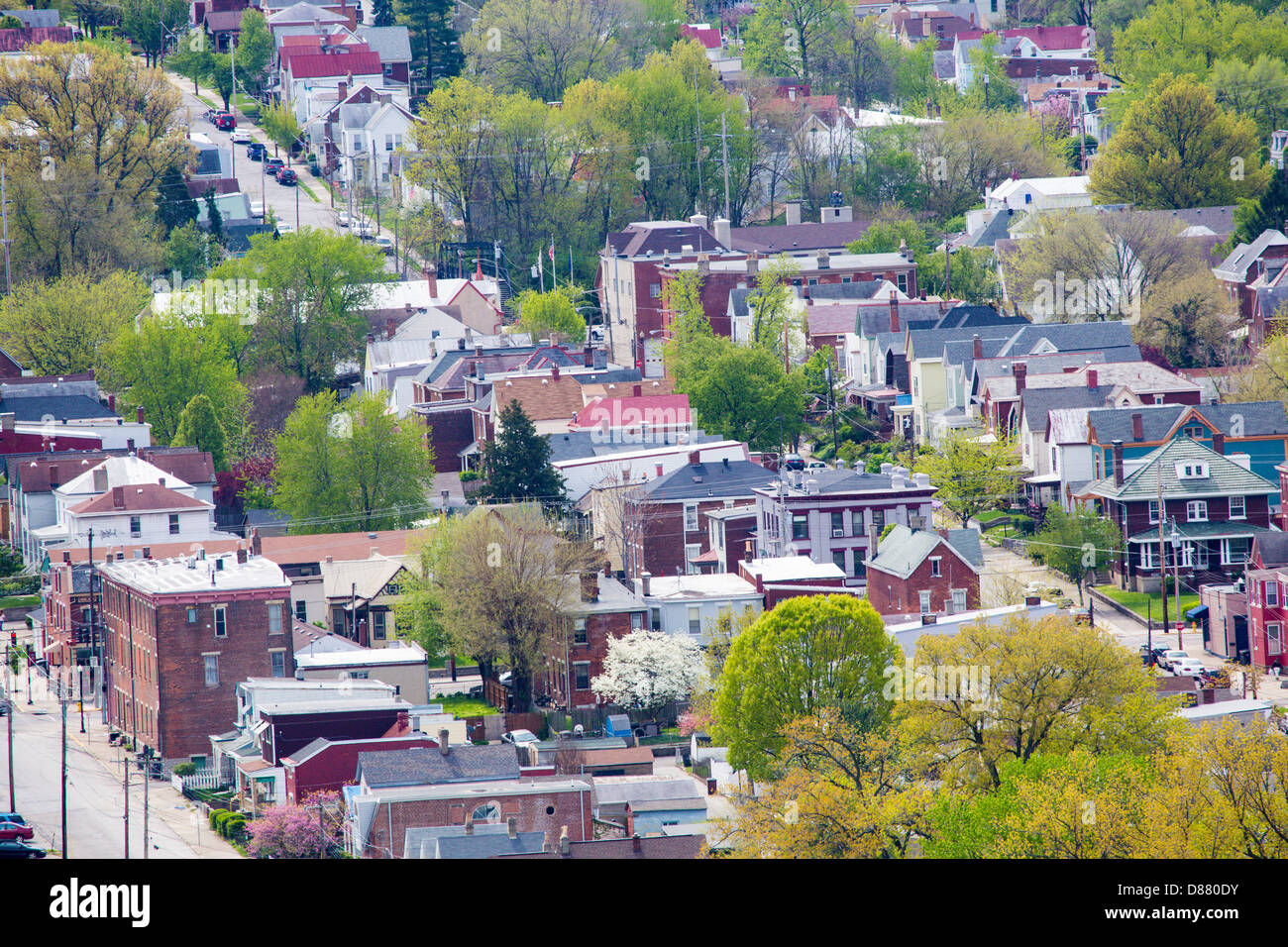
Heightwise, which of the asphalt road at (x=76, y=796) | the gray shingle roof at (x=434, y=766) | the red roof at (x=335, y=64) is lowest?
the asphalt road at (x=76, y=796)

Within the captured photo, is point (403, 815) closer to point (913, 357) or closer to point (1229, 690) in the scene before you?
point (1229, 690)

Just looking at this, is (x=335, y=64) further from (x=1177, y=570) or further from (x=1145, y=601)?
(x=1145, y=601)

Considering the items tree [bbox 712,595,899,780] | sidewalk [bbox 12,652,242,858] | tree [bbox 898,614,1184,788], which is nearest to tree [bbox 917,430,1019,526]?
tree [bbox 712,595,899,780]

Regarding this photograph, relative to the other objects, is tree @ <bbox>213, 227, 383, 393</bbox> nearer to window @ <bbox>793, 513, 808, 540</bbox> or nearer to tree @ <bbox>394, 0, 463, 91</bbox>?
window @ <bbox>793, 513, 808, 540</bbox>

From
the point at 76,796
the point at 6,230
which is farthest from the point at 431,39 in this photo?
the point at 76,796

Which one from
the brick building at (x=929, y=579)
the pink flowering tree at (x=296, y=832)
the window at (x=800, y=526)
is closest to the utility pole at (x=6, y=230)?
the window at (x=800, y=526)

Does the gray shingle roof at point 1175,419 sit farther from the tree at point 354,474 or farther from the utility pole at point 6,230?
the utility pole at point 6,230
